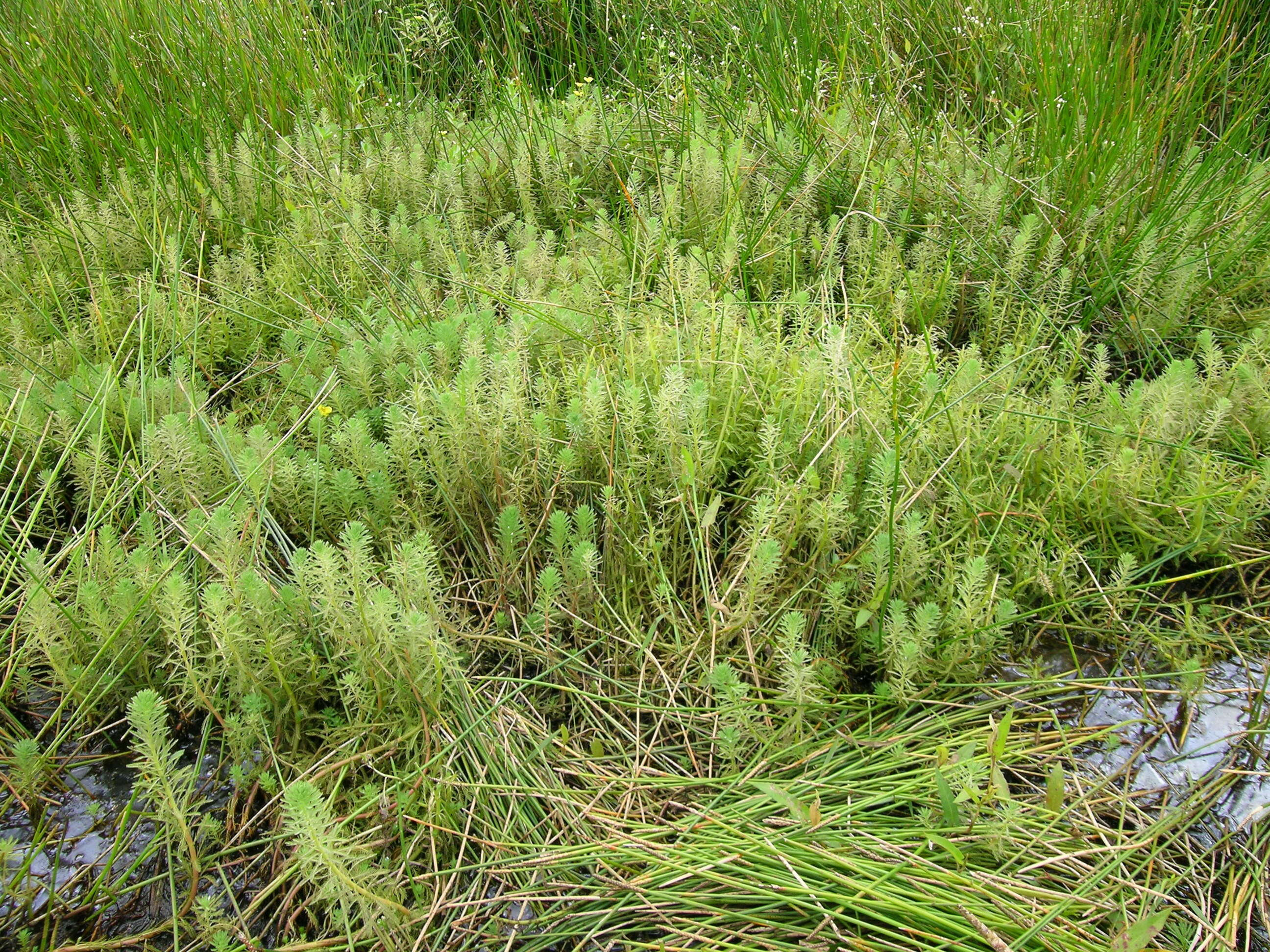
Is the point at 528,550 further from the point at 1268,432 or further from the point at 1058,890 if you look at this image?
the point at 1268,432

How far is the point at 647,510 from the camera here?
2389mm

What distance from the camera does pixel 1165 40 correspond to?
364 cm

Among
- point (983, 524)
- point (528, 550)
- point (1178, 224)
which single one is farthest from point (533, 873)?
point (1178, 224)

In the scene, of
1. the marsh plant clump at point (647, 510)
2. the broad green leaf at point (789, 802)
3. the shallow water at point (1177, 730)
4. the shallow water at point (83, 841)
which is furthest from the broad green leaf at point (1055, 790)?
the shallow water at point (83, 841)

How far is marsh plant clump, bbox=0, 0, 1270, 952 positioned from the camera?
1767 millimetres

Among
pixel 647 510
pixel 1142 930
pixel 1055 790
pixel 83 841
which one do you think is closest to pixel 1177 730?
pixel 1055 790

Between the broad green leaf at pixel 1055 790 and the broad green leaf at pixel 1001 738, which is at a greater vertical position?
the broad green leaf at pixel 1001 738

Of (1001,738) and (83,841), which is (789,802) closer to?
(1001,738)

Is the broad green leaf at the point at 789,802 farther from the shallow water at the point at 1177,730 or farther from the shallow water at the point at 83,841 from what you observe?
the shallow water at the point at 83,841

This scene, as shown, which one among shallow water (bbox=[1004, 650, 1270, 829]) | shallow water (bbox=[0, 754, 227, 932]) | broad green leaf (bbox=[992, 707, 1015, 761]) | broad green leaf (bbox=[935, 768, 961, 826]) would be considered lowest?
shallow water (bbox=[1004, 650, 1270, 829])

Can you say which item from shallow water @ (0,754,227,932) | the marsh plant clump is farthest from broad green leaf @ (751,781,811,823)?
shallow water @ (0,754,227,932)

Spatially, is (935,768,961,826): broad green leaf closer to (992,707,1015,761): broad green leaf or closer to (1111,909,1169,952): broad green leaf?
(992,707,1015,761): broad green leaf

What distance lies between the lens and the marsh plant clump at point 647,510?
177 cm

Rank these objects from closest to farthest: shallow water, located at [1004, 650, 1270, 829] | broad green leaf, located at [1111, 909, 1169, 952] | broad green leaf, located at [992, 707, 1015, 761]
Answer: broad green leaf, located at [1111, 909, 1169, 952] → broad green leaf, located at [992, 707, 1015, 761] → shallow water, located at [1004, 650, 1270, 829]
